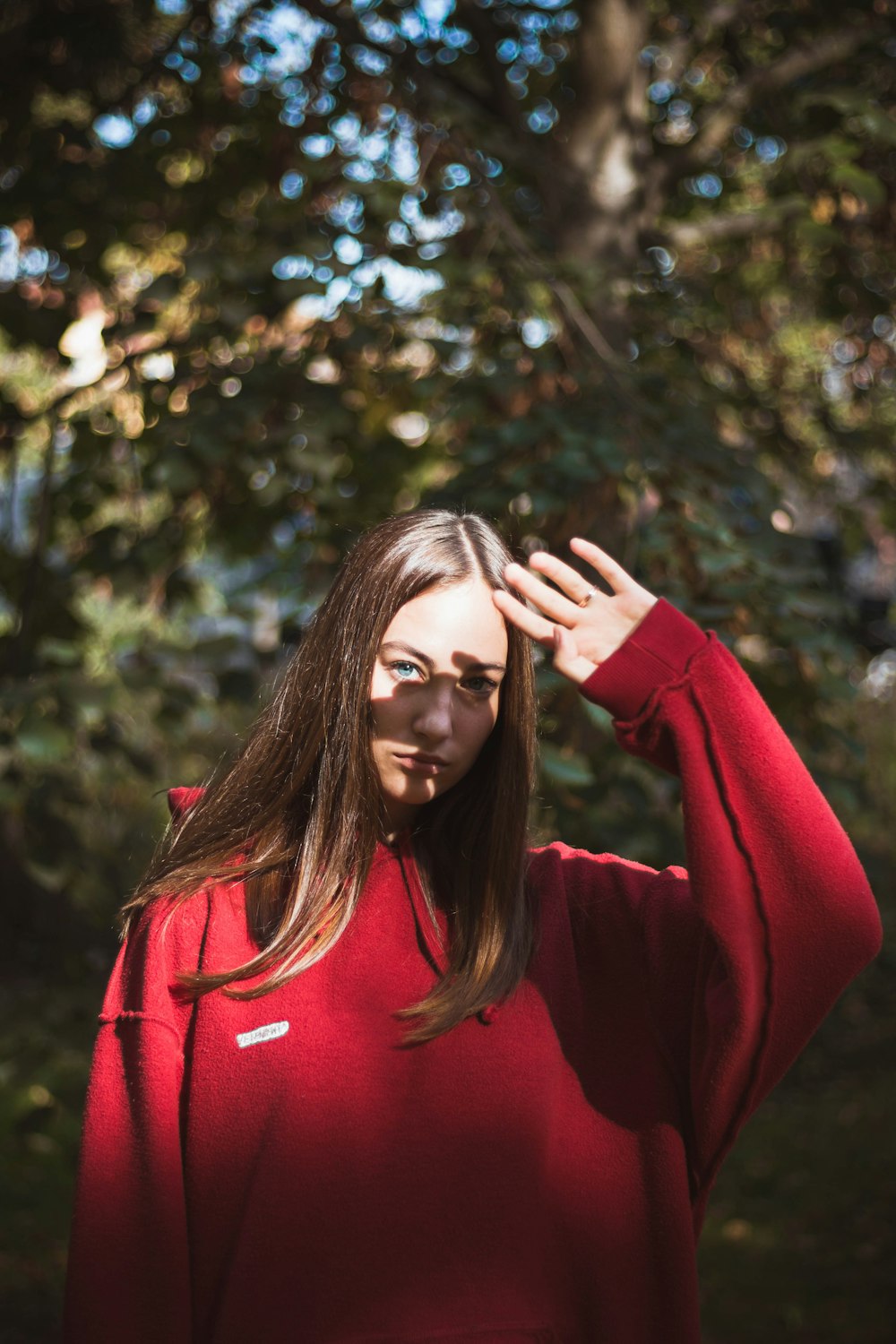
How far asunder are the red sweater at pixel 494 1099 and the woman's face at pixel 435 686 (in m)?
0.20

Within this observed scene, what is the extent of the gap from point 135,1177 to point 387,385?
2.10 m

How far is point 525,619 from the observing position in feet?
4.18

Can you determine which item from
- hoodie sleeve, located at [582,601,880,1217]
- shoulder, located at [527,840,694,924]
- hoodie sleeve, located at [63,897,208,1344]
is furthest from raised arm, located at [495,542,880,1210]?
hoodie sleeve, located at [63,897,208,1344]

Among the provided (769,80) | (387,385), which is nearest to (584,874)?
(387,385)

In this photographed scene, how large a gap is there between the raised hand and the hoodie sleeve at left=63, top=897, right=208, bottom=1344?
20.6 inches

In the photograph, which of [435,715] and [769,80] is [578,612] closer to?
[435,715]

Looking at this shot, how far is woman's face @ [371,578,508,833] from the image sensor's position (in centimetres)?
140

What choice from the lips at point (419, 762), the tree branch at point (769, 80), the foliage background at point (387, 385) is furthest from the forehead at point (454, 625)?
the tree branch at point (769, 80)

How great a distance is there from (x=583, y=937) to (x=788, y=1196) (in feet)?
12.1

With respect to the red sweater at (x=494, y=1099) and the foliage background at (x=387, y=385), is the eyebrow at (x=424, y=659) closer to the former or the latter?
the red sweater at (x=494, y=1099)

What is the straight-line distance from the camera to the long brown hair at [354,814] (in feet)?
4.62

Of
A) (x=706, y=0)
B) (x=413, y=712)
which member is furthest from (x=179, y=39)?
(x=413, y=712)

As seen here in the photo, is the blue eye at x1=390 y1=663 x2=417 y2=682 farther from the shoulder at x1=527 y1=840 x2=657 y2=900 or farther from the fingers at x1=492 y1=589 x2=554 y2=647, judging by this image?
the shoulder at x1=527 y1=840 x2=657 y2=900

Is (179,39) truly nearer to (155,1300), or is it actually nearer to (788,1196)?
(155,1300)
